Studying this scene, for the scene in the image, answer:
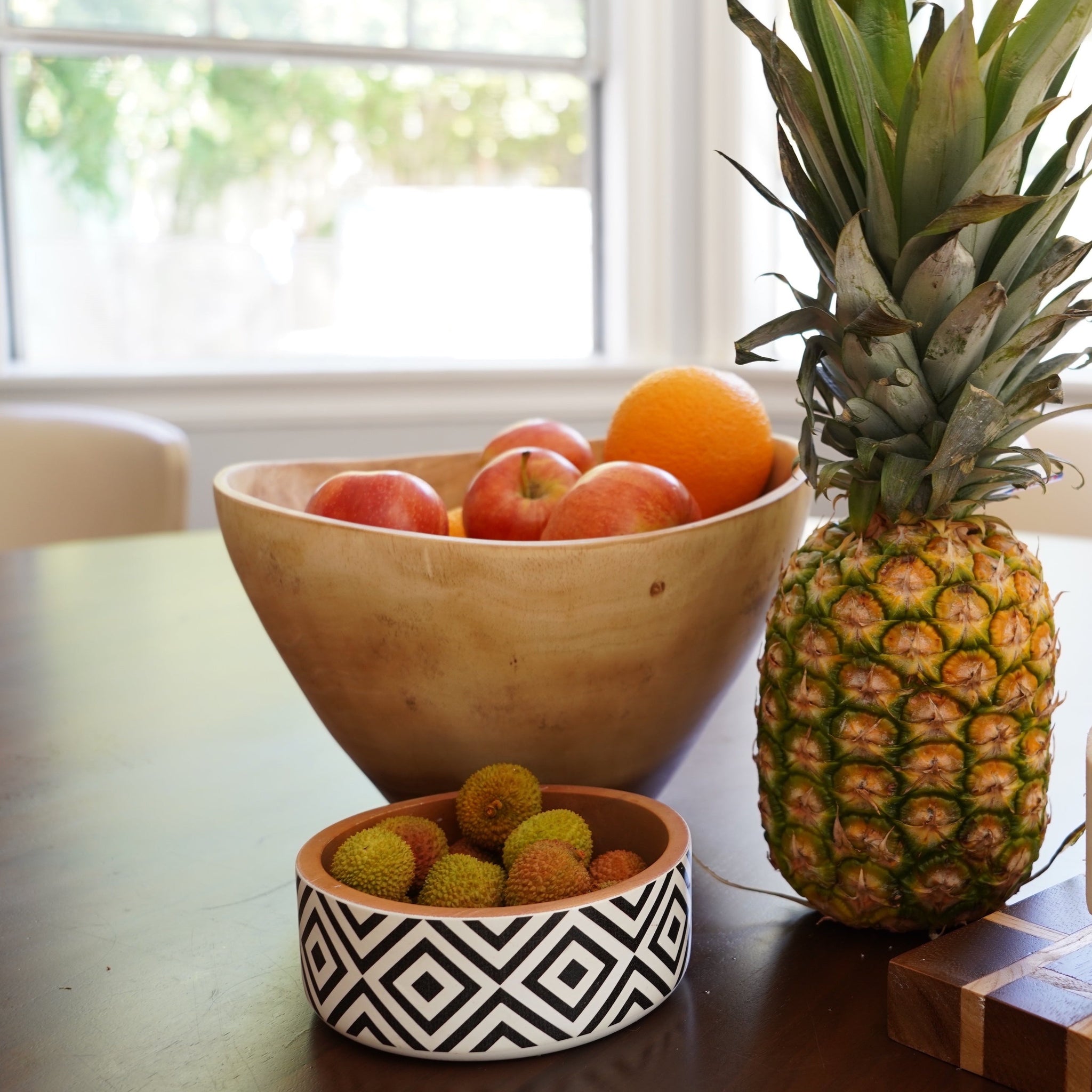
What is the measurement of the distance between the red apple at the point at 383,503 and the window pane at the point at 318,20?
95.0 inches

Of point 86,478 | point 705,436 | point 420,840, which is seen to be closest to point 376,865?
point 420,840

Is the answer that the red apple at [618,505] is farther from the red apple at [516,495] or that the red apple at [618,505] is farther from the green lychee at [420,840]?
the green lychee at [420,840]

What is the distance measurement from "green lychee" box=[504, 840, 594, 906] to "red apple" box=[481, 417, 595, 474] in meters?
0.42

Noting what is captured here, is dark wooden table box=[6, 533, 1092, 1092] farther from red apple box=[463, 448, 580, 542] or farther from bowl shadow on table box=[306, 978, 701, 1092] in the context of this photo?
red apple box=[463, 448, 580, 542]

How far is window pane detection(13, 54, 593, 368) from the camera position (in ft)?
9.30

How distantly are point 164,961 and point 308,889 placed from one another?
0.11m

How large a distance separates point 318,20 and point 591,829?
266cm

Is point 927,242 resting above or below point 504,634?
above

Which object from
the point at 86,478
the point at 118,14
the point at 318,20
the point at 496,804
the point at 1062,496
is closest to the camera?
the point at 496,804

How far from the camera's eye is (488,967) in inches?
18.5

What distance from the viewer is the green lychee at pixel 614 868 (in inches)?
20.2

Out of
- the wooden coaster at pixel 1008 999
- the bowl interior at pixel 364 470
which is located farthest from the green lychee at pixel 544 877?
the bowl interior at pixel 364 470

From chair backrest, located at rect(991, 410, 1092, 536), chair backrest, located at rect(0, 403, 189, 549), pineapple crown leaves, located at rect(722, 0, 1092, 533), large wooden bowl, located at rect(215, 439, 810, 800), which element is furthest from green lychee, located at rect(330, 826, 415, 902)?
chair backrest, located at rect(0, 403, 189, 549)

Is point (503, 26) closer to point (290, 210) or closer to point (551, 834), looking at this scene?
point (290, 210)
